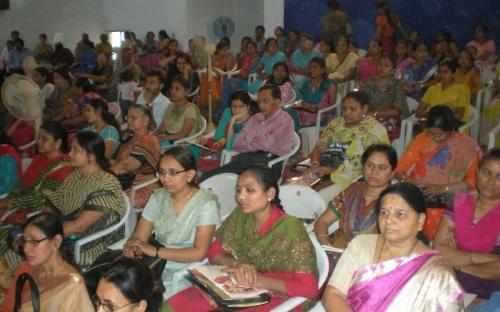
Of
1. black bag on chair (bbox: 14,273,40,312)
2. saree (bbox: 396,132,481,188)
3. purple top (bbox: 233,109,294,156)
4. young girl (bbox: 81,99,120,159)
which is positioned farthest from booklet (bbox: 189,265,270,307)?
young girl (bbox: 81,99,120,159)

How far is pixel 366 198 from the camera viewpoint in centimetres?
280

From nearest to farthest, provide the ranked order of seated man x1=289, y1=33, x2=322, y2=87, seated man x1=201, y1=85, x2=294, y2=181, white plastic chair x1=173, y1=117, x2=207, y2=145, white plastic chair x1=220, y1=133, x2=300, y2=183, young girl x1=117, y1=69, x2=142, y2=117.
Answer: white plastic chair x1=220, y1=133, x2=300, y2=183
seated man x1=201, y1=85, x2=294, y2=181
white plastic chair x1=173, y1=117, x2=207, y2=145
young girl x1=117, y1=69, x2=142, y2=117
seated man x1=289, y1=33, x2=322, y2=87

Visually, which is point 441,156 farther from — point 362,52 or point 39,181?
point 362,52

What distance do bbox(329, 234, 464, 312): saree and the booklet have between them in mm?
292

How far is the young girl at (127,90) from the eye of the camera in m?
7.06

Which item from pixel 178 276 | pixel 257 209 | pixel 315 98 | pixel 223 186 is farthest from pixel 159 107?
pixel 257 209

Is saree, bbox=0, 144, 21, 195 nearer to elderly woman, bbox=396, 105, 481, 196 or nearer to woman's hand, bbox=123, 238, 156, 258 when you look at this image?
woman's hand, bbox=123, 238, 156, 258

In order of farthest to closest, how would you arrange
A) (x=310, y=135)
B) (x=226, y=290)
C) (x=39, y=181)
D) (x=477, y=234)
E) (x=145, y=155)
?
(x=310, y=135) < (x=145, y=155) < (x=39, y=181) < (x=477, y=234) < (x=226, y=290)

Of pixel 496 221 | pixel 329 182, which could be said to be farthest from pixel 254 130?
pixel 496 221

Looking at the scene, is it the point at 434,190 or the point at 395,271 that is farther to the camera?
the point at 434,190

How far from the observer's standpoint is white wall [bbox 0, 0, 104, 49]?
11.1 m

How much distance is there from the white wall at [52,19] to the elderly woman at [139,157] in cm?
806

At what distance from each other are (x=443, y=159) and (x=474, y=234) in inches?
41.2

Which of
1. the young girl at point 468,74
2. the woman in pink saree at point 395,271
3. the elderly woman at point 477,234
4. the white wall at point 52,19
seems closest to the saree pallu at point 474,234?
the elderly woman at point 477,234
